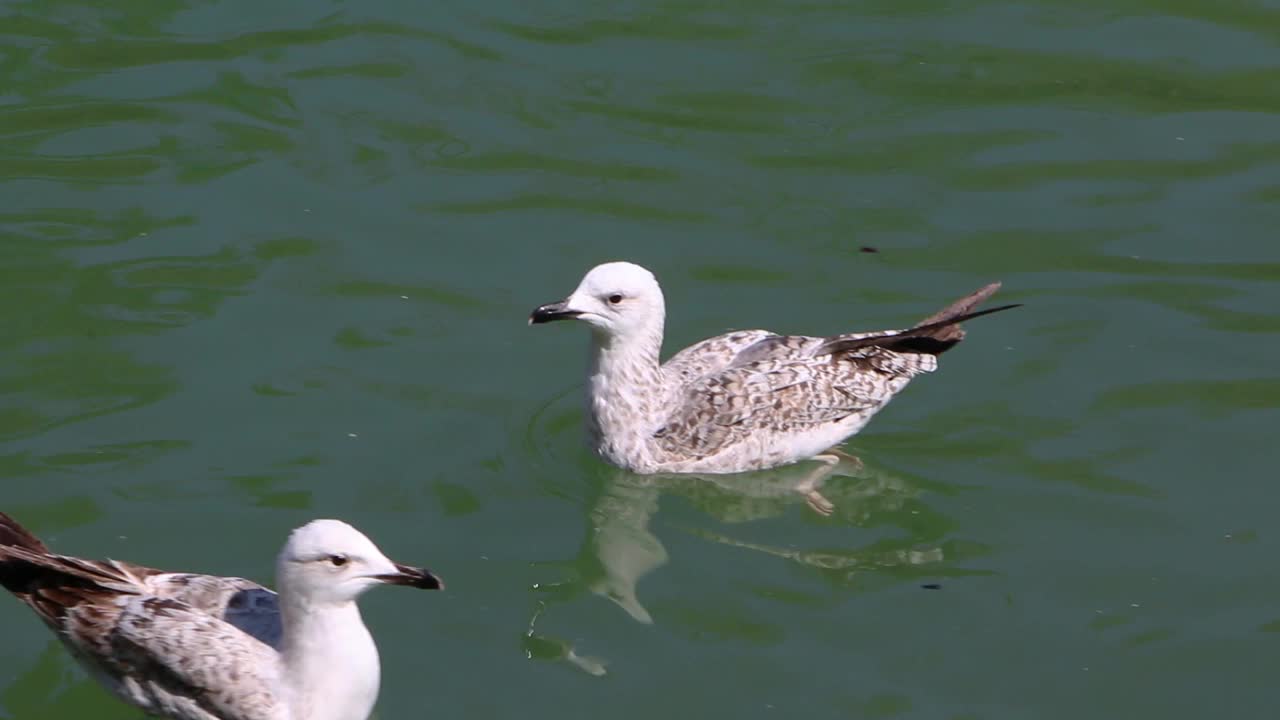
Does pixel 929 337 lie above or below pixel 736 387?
above

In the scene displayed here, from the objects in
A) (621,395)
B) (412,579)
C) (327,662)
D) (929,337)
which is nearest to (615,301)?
(621,395)

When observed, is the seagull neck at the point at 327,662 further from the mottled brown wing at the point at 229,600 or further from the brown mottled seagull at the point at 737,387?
the brown mottled seagull at the point at 737,387

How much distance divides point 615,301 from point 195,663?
2.69 metres

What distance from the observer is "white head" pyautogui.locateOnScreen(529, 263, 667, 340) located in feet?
28.1

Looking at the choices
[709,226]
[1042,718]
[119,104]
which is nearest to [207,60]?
[119,104]

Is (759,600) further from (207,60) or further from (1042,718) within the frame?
(207,60)

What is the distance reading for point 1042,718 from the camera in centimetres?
727

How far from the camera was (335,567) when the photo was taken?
677 centimetres

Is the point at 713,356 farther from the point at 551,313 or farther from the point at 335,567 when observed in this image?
the point at 335,567

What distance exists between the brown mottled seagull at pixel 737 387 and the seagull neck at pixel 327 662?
7.43 ft

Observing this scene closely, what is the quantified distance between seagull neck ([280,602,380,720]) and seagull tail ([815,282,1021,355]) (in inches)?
128

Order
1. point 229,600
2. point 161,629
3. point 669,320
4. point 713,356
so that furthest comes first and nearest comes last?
point 669,320, point 713,356, point 229,600, point 161,629

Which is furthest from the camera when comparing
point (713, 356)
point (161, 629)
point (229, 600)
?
point (713, 356)

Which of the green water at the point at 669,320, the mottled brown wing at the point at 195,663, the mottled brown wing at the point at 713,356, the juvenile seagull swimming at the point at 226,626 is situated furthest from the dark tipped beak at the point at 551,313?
the mottled brown wing at the point at 195,663
